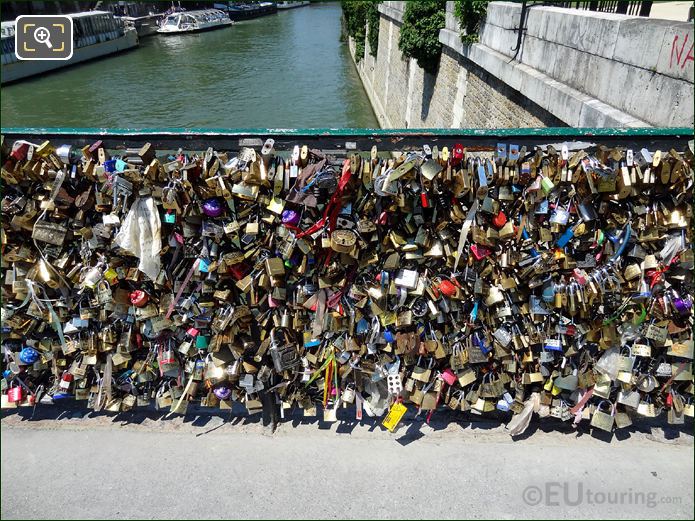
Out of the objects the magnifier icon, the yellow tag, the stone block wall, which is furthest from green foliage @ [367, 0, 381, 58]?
the yellow tag

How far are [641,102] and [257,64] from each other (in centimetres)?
3685

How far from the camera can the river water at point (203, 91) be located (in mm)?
23188

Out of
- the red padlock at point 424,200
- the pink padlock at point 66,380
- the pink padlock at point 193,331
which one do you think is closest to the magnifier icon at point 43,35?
the pink padlock at point 193,331

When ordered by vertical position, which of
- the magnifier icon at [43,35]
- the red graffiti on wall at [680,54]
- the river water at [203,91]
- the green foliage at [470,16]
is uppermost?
the green foliage at [470,16]

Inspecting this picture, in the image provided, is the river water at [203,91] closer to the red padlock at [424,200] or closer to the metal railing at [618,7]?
the metal railing at [618,7]

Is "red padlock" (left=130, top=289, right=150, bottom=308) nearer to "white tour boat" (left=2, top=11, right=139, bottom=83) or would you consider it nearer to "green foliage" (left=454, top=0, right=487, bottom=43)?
"green foliage" (left=454, top=0, right=487, bottom=43)

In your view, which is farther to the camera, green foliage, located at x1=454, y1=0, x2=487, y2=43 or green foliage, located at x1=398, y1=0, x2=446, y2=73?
green foliage, located at x1=398, y1=0, x2=446, y2=73

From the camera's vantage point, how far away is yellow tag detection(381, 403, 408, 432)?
3.16 m

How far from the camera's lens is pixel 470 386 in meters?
3.25

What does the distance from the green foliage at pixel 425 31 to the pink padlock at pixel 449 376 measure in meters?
9.47

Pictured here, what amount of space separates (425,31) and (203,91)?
2135cm

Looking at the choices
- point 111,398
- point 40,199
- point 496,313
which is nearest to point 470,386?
point 496,313

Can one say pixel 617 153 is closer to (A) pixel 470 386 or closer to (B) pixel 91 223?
(A) pixel 470 386

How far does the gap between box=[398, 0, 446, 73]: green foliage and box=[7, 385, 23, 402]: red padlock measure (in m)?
10.3
